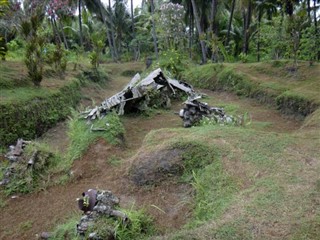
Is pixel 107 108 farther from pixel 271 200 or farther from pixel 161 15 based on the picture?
pixel 161 15

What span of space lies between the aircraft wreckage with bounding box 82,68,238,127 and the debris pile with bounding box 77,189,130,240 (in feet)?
11.2

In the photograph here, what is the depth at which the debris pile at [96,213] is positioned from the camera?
11.0ft

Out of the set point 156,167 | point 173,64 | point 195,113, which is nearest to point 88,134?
point 156,167

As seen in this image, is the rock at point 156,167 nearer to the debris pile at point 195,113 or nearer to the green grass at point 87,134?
the green grass at point 87,134

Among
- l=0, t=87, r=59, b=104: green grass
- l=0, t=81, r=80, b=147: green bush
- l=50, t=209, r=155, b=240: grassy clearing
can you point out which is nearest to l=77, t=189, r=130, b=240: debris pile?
l=50, t=209, r=155, b=240: grassy clearing

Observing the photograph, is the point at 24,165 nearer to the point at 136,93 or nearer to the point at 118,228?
the point at 118,228

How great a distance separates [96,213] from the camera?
3.49 metres

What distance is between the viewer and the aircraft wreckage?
7238 millimetres

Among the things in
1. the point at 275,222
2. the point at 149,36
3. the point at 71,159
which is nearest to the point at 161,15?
the point at 149,36

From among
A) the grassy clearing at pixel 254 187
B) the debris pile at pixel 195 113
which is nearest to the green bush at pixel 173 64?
the debris pile at pixel 195 113

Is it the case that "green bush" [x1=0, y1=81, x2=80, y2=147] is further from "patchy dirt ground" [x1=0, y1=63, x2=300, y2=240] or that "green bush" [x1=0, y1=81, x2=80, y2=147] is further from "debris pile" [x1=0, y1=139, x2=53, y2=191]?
"debris pile" [x1=0, y1=139, x2=53, y2=191]

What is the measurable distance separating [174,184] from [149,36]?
25.6m

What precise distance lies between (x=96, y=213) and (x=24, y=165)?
2.47m

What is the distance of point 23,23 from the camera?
32.6ft
